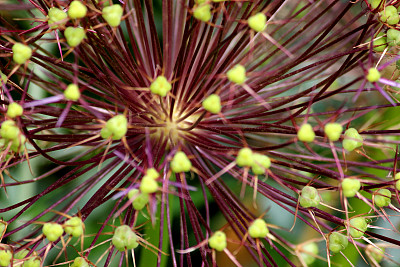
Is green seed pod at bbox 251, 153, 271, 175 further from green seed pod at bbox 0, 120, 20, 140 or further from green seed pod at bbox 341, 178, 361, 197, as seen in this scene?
green seed pod at bbox 0, 120, 20, 140

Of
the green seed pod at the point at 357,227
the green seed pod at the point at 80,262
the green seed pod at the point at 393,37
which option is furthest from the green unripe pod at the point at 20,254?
the green seed pod at the point at 393,37

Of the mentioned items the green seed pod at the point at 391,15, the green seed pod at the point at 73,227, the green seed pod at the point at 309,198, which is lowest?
the green seed pod at the point at 73,227

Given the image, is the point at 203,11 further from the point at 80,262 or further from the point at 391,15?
the point at 80,262

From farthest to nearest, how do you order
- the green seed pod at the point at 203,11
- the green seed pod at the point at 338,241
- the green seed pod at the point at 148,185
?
1. the green seed pod at the point at 338,241
2. the green seed pod at the point at 203,11
3. the green seed pod at the point at 148,185

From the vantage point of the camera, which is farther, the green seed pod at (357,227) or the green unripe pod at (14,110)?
the green seed pod at (357,227)

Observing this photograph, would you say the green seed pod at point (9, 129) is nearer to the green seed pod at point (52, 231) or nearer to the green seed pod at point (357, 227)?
the green seed pod at point (52, 231)

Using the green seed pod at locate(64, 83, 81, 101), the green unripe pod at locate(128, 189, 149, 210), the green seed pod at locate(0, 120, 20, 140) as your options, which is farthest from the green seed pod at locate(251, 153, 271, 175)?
the green seed pod at locate(0, 120, 20, 140)
